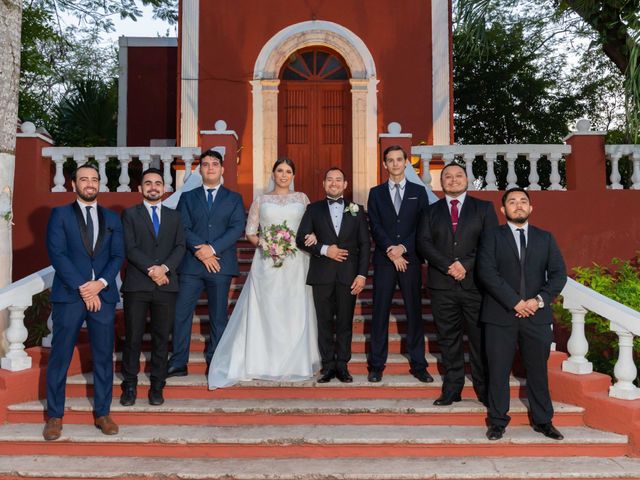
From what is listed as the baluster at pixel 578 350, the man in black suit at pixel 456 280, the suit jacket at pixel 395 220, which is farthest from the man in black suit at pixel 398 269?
the baluster at pixel 578 350

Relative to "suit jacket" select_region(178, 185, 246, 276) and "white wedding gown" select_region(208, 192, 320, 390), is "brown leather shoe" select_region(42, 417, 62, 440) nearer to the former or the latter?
"white wedding gown" select_region(208, 192, 320, 390)

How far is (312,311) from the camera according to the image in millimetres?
5328

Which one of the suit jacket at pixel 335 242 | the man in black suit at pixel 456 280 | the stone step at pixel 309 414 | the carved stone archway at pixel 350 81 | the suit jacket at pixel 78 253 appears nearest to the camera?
the suit jacket at pixel 78 253

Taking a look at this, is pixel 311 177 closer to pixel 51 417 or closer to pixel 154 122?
pixel 154 122

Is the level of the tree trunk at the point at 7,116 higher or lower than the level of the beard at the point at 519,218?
higher

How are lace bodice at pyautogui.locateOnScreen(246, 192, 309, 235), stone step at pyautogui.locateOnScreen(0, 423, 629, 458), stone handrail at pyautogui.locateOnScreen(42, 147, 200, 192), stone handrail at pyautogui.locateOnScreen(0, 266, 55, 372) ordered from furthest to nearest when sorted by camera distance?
stone handrail at pyautogui.locateOnScreen(42, 147, 200, 192), lace bodice at pyautogui.locateOnScreen(246, 192, 309, 235), stone handrail at pyautogui.locateOnScreen(0, 266, 55, 372), stone step at pyautogui.locateOnScreen(0, 423, 629, 458)

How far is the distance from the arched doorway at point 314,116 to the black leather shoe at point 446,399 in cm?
648

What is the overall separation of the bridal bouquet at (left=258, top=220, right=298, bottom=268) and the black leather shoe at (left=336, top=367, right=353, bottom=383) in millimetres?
1009

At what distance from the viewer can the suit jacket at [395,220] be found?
202 inches

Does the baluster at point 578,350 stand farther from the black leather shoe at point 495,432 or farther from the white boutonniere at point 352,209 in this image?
the white boutonniere at point 352,209

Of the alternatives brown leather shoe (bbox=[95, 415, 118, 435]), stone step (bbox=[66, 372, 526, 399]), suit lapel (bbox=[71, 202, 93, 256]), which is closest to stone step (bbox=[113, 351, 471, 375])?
stone step (bbox=[66, 372, 526, 399])

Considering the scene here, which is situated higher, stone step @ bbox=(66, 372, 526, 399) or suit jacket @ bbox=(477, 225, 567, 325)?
suit jacket @ bbox=(477, 225, 567, 325)

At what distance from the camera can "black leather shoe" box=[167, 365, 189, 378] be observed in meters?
5.21

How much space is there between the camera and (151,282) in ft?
15.7
